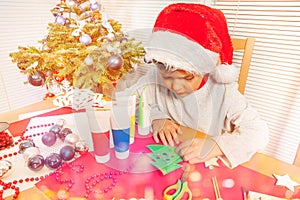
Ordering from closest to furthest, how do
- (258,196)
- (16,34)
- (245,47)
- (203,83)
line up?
(258,196)
(203,83)
(245,47)
(16,34)

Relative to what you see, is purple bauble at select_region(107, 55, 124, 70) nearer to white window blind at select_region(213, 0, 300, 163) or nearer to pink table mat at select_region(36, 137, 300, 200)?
pink table mat at select_region(36, 137, 300, 200)

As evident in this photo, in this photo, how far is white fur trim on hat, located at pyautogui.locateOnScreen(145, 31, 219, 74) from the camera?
0.50 m

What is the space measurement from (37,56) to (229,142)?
0.61 metres

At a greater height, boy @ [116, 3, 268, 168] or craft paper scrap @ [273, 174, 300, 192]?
boy @ [116, 3, 268, 168]

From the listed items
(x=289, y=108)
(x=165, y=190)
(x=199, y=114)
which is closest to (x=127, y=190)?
(x=165, y=190)

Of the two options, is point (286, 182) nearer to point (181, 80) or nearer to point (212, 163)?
point (212, 163)

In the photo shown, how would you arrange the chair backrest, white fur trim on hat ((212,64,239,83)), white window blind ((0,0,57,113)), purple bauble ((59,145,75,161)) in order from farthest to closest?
white window blind ((0,0,57,113)) → the chair backrest → white fur trim on hat ((212,64,239,83)) → purple bauble ((59,145,75,161))

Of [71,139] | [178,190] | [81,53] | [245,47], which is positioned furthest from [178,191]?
[245,47]

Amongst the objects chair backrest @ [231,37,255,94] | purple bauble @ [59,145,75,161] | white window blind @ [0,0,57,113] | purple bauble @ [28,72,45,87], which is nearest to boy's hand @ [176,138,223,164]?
purple bauble @ [59,145,75,161]

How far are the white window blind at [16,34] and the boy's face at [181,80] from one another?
1044 mm

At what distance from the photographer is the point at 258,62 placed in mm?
921

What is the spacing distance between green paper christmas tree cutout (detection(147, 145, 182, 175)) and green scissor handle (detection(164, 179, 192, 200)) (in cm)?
4

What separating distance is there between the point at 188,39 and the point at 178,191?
0.36 metres

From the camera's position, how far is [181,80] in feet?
1.95
